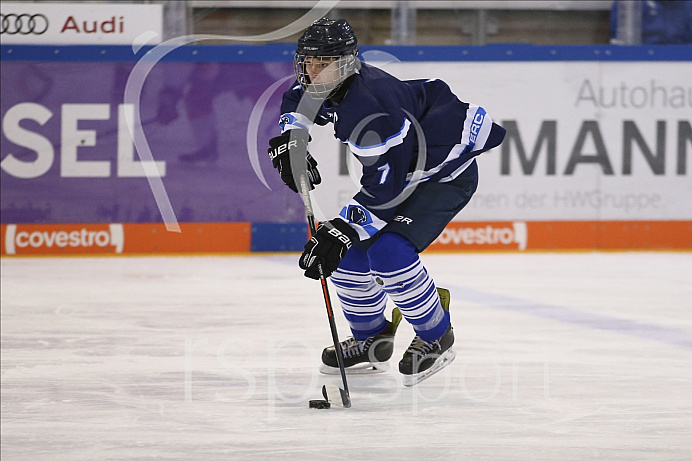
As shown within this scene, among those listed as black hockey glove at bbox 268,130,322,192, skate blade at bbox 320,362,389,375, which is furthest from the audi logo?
skate blade at bbox 320,362,389,375

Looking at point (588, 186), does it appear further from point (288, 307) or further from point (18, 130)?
point (18, 130)

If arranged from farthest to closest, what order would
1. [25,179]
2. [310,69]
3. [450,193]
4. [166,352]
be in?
[25,179] → [166,352] → [450,193] → [310,69]

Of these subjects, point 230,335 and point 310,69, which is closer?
point 310,69

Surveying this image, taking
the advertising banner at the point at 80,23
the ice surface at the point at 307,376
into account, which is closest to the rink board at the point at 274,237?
the ice surface at the point at 307,376

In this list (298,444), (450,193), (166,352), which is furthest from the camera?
(166,352)

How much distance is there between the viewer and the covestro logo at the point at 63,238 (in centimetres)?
672

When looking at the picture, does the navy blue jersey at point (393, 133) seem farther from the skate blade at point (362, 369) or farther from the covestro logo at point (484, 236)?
the covestro logo at point (484, 236)

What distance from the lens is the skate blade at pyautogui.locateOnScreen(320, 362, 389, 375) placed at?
317 cm

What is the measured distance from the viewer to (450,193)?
10.1ft

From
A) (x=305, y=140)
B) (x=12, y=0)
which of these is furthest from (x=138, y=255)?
(x=305, y=140)

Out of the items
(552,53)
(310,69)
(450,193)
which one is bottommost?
(450,193)

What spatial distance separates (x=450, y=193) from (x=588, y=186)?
14.2 feet

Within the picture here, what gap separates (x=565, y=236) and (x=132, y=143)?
3.32 m

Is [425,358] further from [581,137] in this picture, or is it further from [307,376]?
[581,137]
